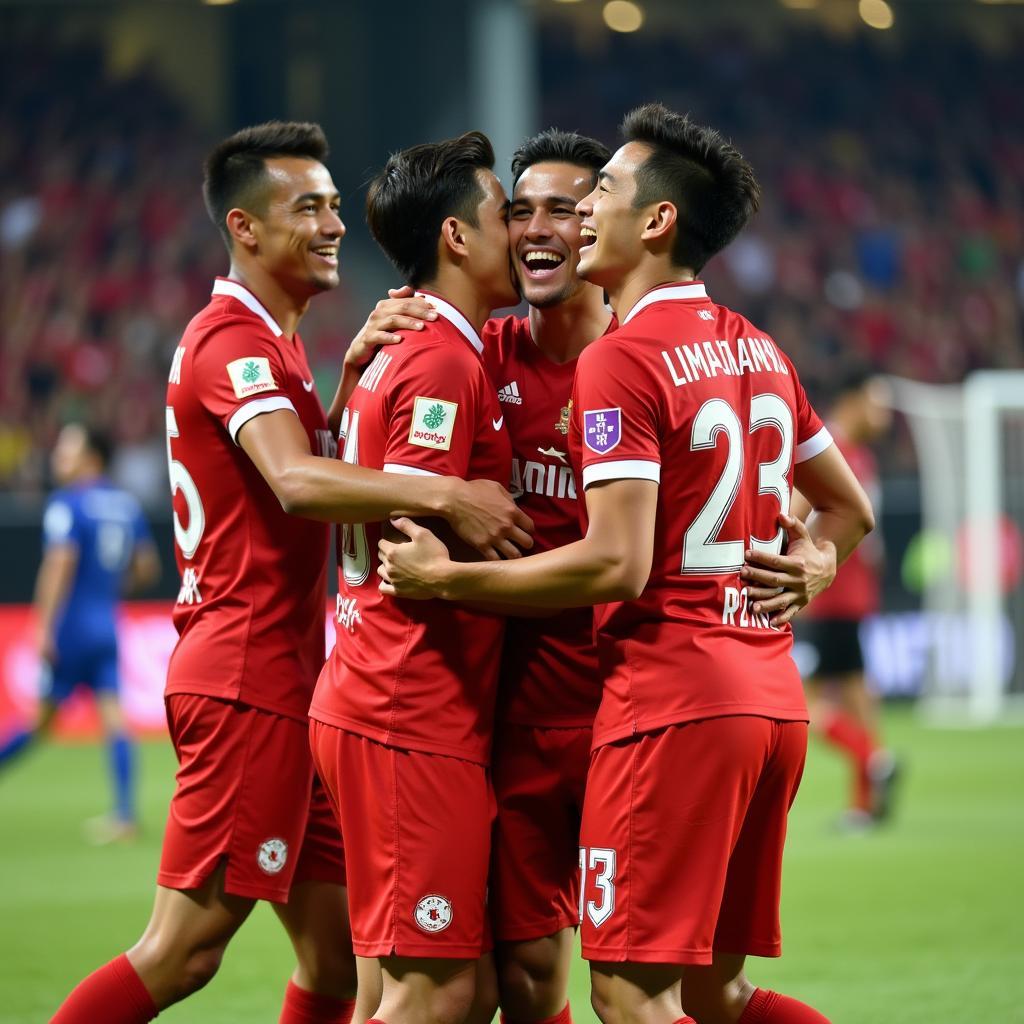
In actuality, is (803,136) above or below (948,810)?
above

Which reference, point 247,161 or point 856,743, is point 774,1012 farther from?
point 856,743

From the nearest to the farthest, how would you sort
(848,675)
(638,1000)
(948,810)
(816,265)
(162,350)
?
(638,1000), (848,675), (948,810), (162,350), (816,265)

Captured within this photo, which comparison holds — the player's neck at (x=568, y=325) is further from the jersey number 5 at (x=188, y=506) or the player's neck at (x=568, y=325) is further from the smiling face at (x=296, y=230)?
the jersey number 5 at (x=188, y=506)

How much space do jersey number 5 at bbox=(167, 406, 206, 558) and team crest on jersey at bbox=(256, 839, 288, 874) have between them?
74 cm

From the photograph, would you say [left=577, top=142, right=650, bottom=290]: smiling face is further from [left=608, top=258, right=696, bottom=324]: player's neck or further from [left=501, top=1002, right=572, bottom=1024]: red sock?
[left=501, top=1002, right=572, bottom=1024]: red sock

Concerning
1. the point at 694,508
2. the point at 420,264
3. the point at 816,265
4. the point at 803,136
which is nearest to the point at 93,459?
the point at 420,264

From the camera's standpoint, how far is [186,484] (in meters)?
4.09

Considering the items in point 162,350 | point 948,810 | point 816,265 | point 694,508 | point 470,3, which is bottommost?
point 948,810

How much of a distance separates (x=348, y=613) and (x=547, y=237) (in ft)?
3.23

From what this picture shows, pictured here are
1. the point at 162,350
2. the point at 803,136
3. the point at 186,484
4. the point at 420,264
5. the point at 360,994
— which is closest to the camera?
the point at 360,994

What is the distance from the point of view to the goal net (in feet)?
47.0

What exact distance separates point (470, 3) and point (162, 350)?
505cm

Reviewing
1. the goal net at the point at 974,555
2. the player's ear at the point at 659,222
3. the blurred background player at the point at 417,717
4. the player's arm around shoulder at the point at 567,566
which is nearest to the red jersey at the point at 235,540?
the blurred background player at the point at 417,717

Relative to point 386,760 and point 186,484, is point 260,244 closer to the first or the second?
point 186,484
